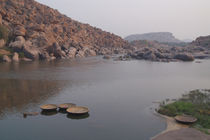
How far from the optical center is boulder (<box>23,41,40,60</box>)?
5553 cm

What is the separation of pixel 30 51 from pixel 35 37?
27.5ft

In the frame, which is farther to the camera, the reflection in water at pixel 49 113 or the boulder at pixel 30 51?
the boulder at pixel 30 51

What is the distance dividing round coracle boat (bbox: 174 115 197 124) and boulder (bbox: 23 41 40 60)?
1901 inches

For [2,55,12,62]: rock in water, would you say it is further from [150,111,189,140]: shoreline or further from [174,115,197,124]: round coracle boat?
[174,115,197,124]: round coracle boat

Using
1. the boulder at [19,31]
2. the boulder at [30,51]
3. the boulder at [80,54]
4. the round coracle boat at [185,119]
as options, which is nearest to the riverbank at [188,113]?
Result: the round coracle boat at [185,119]

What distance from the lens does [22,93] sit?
2038 cm

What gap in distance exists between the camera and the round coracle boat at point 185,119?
496 inches

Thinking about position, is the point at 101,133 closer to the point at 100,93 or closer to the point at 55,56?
the point at 100,93

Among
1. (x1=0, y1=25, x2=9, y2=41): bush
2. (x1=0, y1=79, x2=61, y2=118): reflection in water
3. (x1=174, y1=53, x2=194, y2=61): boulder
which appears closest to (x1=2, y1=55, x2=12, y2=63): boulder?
(x1=0, y1=25, x2=9, y2=41): bush

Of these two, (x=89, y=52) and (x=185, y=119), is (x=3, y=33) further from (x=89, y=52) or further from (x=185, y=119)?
(x=185, y=119)

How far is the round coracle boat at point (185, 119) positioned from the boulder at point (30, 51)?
48290 millimetres

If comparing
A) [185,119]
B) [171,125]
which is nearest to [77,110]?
[171,125]

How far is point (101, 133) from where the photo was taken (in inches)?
475

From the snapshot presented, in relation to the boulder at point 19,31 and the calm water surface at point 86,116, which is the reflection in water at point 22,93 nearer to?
the calm water surface at point 86,116
